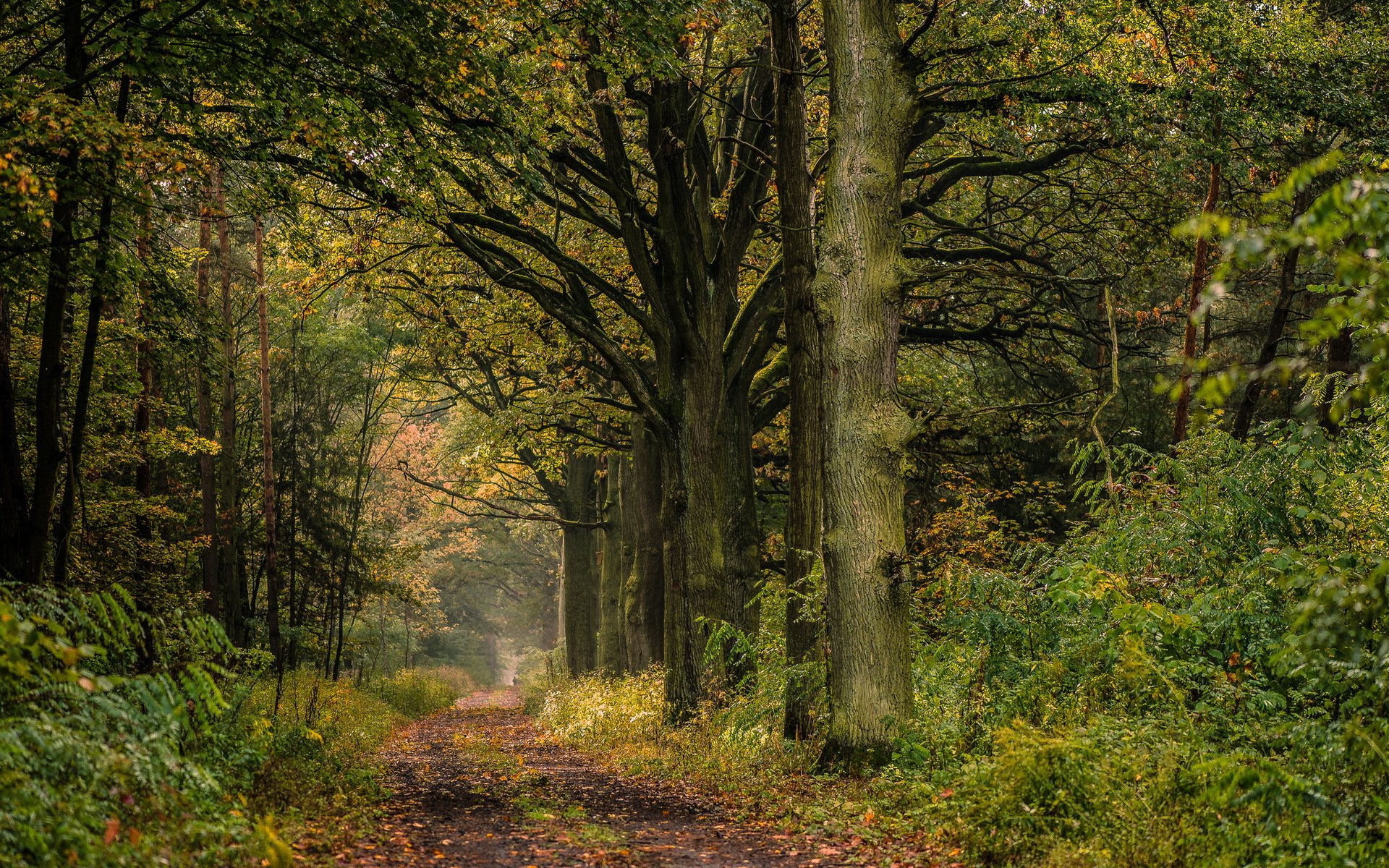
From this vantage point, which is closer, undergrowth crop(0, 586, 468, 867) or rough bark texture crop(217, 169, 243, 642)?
undergrowth crop(0, 586, 468, 867)

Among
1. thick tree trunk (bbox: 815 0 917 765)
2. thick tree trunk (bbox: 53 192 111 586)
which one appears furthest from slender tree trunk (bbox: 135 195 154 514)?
thick tree trunk (bbox: 815 0 917 765)

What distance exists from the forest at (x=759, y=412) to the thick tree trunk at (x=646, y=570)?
10cm

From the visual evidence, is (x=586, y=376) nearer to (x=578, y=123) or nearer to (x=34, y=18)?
(x=578, y=123)

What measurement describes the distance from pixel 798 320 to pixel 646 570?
1017 cm

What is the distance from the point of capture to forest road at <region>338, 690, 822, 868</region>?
5.73 meters

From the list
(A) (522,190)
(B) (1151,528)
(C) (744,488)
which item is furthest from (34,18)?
(B) (1151,528)

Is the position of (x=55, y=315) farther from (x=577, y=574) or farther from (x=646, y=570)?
(x=577, y=574)

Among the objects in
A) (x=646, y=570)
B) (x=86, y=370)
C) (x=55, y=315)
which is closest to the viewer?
(x=55, y=315)

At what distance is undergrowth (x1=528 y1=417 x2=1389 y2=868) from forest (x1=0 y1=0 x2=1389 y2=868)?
0.04 m

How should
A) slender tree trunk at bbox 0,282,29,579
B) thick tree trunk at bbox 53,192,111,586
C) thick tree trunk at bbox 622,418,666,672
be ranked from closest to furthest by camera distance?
slender tree trunk at bbox 0,282,29,579 < thick tree trunk at bbox 53,192,111,586 < thick tree trunk at bbox 622,418,666,672

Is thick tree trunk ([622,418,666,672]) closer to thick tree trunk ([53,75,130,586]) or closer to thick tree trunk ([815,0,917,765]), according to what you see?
thick tree trunk ([815,0,917,765])

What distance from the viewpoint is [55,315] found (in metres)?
7.73

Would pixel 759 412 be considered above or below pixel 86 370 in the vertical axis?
above

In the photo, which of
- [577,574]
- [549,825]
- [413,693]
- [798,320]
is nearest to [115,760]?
[549,825]
